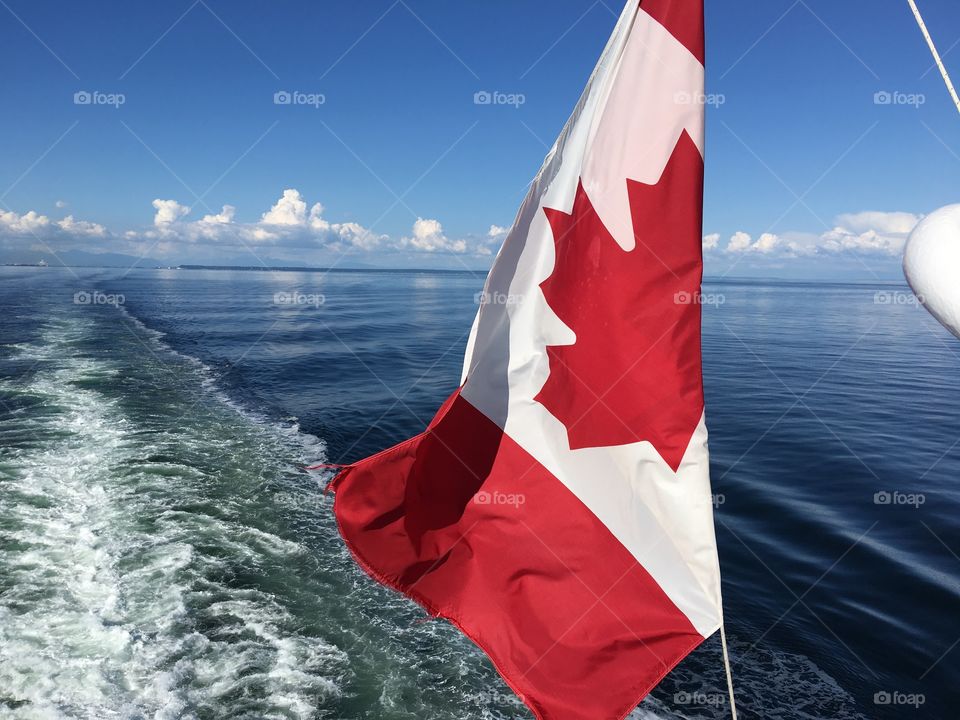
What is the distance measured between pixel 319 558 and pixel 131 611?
2092mm

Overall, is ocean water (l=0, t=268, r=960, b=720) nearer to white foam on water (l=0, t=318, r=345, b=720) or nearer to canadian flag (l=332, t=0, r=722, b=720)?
white foam on water (l=0, t=318, r=345, b=720)

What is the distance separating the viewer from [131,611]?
607cm

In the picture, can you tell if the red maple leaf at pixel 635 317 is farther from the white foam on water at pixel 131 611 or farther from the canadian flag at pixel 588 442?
the white foam on water at pixel 131 611

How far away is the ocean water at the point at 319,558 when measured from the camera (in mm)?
5312

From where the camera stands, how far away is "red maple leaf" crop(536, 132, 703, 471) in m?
2.88

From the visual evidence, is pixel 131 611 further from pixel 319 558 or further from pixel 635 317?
pixel 635 317

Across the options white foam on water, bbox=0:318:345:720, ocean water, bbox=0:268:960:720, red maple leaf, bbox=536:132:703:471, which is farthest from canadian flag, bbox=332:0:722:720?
white foam on water, bbox=0:318:345:720

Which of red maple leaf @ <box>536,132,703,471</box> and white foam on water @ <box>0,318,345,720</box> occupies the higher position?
red maple leaf @ <box>536,132,703,471</box>

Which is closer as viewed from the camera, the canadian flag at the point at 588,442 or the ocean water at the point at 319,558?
the canadian flag at the point at 588,442

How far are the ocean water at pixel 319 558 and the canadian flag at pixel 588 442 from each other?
8.25 feet

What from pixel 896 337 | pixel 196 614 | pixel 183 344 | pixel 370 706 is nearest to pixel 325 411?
pixel 196 614

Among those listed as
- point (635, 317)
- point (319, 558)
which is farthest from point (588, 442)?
point (319, 558)

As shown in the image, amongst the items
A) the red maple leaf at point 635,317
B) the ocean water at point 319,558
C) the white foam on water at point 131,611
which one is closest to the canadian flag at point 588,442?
the red maple leaf at point 635,317

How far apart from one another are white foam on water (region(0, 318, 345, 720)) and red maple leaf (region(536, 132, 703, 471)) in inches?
153
